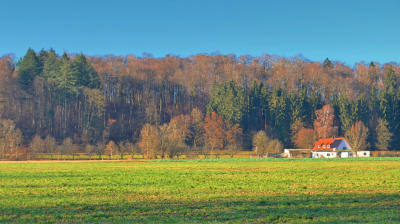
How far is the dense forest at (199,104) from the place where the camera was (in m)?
121

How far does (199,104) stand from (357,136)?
49.0m

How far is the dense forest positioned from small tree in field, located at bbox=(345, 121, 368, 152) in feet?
0.99

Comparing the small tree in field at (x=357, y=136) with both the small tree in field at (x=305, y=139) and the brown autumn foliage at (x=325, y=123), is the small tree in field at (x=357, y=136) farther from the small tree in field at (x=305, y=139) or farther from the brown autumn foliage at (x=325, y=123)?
the small tree in field at (x=305, y=139)

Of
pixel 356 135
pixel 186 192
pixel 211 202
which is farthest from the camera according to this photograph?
pixel 356 135

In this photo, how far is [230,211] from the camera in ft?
59.1

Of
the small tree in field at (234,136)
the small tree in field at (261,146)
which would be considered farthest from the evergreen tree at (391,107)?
the small tree in field at (234,136)

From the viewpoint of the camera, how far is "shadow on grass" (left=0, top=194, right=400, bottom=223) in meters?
16.1

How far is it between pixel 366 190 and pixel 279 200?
706 cm

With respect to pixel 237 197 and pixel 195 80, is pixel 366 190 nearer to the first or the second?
pixel 237 197

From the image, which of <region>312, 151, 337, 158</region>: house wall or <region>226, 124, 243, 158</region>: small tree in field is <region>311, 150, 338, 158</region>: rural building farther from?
<region>226, 124, 243, 158</region>: small tree in field

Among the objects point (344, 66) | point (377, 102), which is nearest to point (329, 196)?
point (377, 102)

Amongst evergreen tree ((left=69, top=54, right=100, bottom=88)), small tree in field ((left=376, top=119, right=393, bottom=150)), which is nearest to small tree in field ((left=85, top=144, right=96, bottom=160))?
evergreen tree ((left=69, top=54, right=100, bottom=88))

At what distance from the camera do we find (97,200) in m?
22.0

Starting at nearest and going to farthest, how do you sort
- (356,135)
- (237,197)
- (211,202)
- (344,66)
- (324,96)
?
1. (211,202)
2. (237,197)
3. (356,135)
4. (324,96)
5. (344,66)
